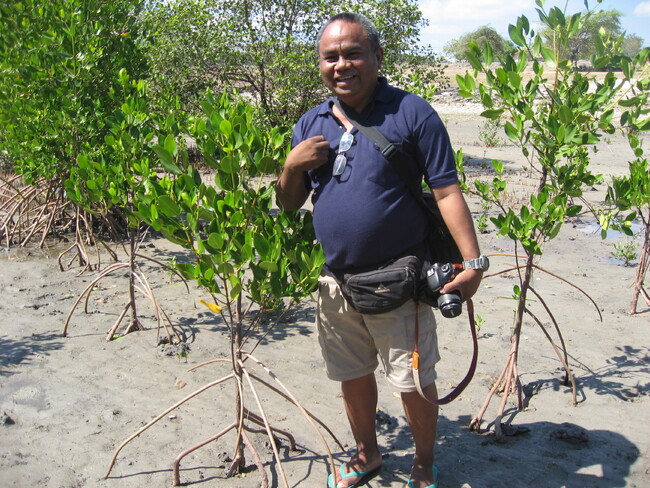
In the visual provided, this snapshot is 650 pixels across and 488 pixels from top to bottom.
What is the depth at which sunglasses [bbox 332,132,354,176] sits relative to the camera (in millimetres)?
2340

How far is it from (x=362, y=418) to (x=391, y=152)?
123 centimetres

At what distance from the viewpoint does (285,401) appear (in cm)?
375

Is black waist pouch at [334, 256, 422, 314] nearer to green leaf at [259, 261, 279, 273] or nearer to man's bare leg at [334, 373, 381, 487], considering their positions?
green leaf at [259, 261, 279, 273]

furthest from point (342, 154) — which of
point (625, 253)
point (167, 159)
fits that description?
point (625, 253)

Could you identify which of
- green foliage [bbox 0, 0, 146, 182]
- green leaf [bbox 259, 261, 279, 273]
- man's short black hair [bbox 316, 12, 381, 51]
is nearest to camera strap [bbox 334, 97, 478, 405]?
man's short black hair [bbox 316, 12, 381, 51]

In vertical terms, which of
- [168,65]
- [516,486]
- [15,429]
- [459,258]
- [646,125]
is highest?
[168,65]

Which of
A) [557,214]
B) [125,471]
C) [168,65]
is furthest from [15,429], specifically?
[168,65]

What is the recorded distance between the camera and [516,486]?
2.89 m

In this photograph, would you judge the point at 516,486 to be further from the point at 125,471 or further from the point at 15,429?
the point at 15,429

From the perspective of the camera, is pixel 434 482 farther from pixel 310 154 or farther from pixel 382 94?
pixel 382 94

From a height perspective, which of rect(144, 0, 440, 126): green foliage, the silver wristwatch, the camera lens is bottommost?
the camera lens

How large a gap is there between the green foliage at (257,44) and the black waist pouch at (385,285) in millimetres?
8048

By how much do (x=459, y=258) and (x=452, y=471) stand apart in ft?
3.80

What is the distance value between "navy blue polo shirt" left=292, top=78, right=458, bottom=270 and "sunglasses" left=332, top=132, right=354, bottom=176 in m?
0.02
